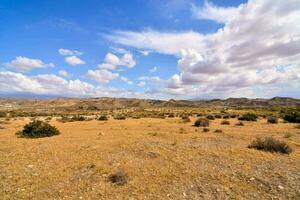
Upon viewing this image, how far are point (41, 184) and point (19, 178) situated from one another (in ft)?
4.05

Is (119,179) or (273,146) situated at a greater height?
(273,146)

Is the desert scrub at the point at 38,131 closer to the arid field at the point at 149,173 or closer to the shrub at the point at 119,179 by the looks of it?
the arid field at the point at 149,173

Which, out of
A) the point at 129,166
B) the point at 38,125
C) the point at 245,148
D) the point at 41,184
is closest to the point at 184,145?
the point at 245,148

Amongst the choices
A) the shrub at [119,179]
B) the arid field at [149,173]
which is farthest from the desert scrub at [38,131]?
the shrub at [119,179]

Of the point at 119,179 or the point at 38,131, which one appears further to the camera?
the point at 38,131

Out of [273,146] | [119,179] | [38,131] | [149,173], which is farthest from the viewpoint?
[38,131]

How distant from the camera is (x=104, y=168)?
1067 centimetres

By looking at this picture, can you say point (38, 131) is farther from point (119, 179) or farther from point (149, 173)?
point (119, 179)

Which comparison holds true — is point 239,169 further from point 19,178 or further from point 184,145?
point 19,178

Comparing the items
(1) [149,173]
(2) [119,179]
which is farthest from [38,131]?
(2) [119,179]

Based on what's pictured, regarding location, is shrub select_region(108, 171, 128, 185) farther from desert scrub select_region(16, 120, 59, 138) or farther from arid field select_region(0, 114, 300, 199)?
desert scrub select_region(16, 120, 59, 138)

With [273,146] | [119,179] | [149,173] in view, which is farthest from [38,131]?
[273,146]

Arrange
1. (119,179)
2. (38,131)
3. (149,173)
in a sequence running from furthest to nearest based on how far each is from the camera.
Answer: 1. (38,131)
2. (149,173)
3. (119,179)

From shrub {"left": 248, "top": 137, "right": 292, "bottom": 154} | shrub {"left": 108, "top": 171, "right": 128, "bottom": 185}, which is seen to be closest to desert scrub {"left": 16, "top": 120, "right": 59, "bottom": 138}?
shrub {"left": 108, "top": 171, "right": 128, "bottom": 185}
